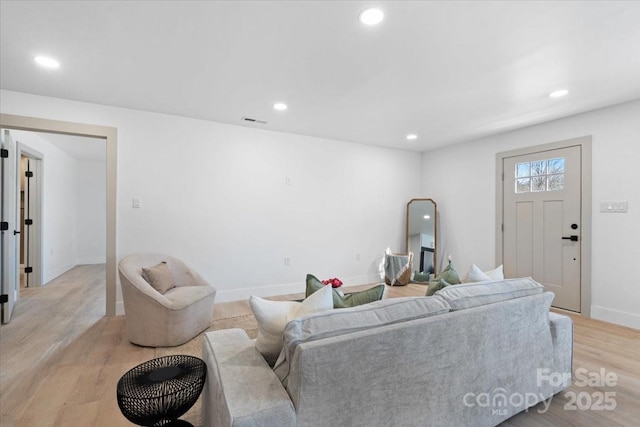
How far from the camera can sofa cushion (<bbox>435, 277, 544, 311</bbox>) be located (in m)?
1.59

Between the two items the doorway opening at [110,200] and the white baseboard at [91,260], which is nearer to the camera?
the doorway opening at [110,200]

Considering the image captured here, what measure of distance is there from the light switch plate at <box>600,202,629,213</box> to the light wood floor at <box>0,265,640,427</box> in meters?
1.24

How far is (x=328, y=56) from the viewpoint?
92.0 inches

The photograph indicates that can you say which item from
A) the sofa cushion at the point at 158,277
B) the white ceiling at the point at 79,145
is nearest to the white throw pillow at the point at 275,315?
the sofa cushion at the point at 158,277

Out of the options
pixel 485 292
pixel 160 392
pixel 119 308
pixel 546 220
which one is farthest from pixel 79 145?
pixel 546 220

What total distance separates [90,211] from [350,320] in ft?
26.7

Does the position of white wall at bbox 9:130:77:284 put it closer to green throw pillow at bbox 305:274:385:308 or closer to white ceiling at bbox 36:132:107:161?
white ceiling at bbox 36:132:107:161

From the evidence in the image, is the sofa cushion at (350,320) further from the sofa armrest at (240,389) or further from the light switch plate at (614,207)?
the light switch plate at (614,207)

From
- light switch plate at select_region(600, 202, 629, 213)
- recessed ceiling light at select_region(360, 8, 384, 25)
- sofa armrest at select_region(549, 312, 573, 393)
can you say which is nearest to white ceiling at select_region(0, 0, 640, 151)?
recessed ceiling light at select_region(360, 8, 384, 25)

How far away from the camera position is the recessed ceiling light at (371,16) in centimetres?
181

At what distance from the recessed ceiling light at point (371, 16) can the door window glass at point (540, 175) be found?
10.9 ft

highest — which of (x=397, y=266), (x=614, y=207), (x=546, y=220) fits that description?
(x=614, y=207)

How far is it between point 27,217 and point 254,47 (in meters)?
5.16

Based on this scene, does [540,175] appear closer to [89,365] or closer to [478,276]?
[478,276]
